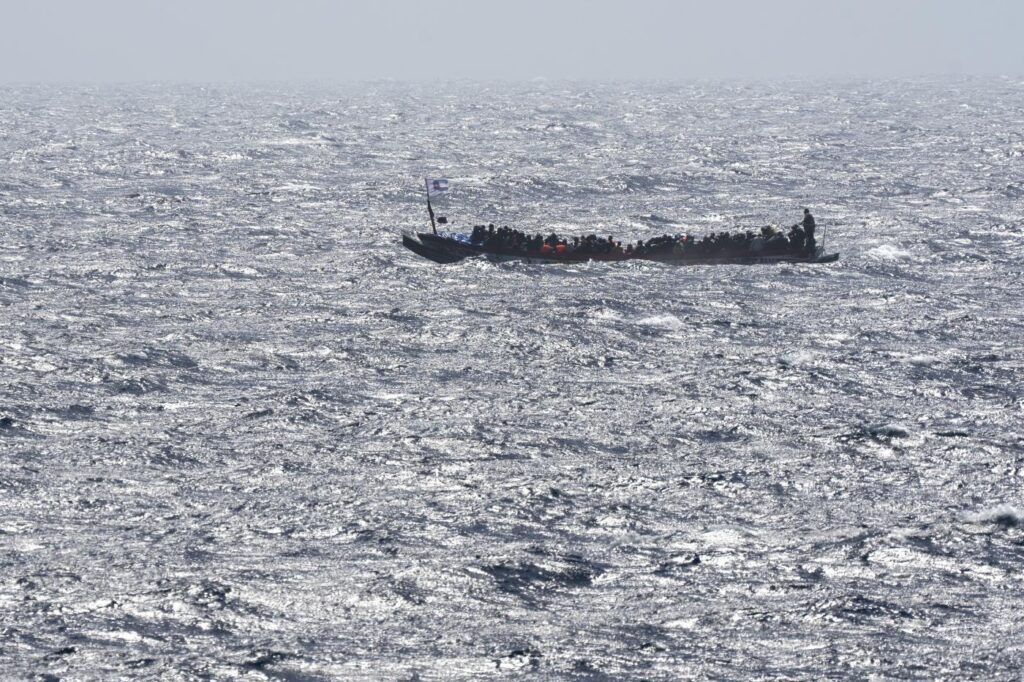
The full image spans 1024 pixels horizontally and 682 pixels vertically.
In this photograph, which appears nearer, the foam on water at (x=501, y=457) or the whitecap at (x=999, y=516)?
the foam on water at (x=501, y=457)

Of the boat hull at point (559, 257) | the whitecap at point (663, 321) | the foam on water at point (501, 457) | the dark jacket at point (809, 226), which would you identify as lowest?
the foam on water at point (501, 457)

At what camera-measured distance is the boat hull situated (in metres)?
62.0

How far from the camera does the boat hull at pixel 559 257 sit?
62.0m

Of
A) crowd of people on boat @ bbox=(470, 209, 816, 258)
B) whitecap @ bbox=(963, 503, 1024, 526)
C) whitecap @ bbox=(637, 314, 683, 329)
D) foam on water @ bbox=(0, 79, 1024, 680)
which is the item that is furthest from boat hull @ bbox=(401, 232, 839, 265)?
whitecap @ bbox=(963, 503, 1024, 526)

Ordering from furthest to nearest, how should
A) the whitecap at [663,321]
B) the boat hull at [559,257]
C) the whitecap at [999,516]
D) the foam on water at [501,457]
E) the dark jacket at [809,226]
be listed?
the dark jacket at [809,226]
the boat hull at [559,257]
the whitecap at [663,321]
the whitecap at [999,516]
the foam on water at [501,457]

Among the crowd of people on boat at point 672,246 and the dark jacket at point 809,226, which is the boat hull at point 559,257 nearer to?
the crowd of people on boat at point 672,246

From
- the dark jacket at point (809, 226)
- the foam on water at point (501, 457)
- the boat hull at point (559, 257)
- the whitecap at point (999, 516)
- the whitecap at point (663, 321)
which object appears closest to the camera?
the foam on water at point (501, 457)

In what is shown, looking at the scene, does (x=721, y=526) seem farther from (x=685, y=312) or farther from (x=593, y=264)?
(x=593, y=264)

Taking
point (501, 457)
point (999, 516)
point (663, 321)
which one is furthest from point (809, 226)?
point (999, 516)

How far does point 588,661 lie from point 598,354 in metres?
21.4

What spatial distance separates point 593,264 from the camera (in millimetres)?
61781

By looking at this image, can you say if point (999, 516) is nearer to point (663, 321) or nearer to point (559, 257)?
point (663, 321)

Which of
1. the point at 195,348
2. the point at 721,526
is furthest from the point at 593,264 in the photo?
the point at 721,526

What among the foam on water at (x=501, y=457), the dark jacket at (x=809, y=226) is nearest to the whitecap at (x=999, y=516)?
the foam on water at (x=501, y=457)
